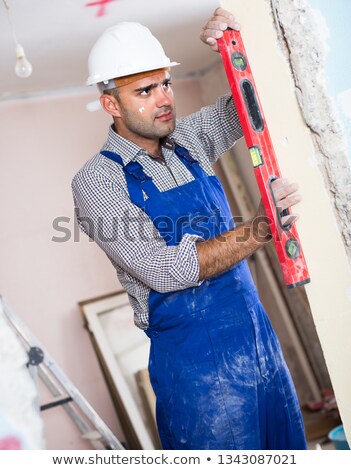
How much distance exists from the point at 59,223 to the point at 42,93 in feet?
2.91

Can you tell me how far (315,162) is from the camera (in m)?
1.97

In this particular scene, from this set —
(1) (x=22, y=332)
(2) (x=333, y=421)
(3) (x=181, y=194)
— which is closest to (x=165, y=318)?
(3) (x=181, y=194)

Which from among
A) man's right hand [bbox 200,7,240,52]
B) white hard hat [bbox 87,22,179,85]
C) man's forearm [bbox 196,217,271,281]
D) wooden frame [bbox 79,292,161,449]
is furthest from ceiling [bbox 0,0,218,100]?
man's forearm [bbox 196,217,271,281]

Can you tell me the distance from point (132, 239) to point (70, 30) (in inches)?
73.4

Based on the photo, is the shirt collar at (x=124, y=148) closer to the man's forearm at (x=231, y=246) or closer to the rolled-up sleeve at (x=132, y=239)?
the rolled-up sleeve at (x=132, y=239)

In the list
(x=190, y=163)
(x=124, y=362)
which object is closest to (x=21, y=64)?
(x=190, y=163)

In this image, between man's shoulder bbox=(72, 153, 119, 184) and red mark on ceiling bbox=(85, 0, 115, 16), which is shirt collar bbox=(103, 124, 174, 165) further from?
red mark on ceiling bbox=(85, 0, 115, 16)

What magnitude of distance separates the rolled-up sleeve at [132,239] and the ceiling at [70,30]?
1211 mm

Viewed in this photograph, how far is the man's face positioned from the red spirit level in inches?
15.1

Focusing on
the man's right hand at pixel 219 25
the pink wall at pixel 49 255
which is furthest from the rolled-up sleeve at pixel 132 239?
Answer: the pink wall at pixel 49 255

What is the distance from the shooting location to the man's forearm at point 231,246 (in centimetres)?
198

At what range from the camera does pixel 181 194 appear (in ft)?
7.63

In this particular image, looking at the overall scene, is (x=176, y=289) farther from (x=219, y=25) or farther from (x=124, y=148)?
(x=219, y=25)

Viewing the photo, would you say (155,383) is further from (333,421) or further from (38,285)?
(333,421)
